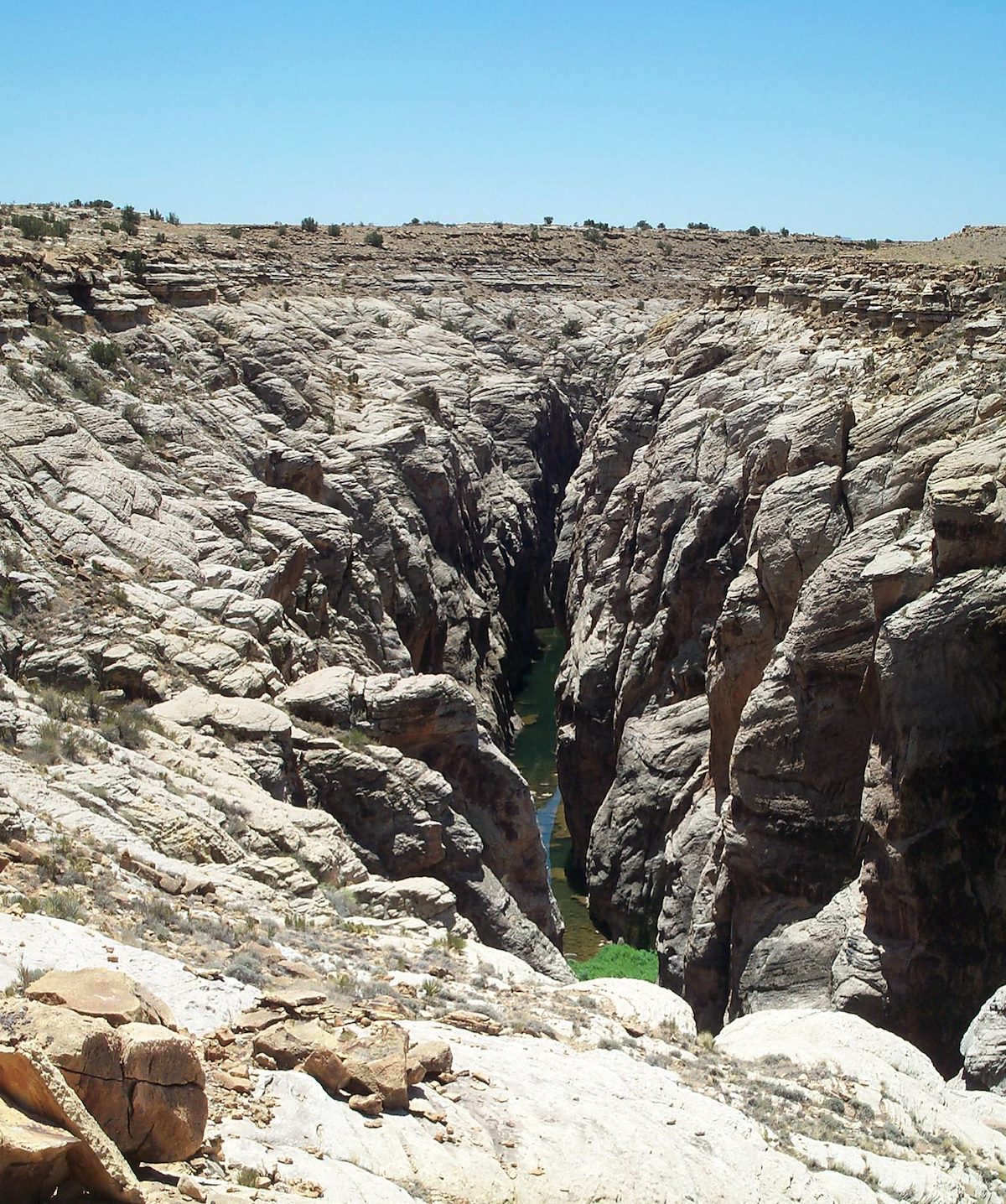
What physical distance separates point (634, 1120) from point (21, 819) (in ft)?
23.9

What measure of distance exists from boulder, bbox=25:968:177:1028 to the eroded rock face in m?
13.4

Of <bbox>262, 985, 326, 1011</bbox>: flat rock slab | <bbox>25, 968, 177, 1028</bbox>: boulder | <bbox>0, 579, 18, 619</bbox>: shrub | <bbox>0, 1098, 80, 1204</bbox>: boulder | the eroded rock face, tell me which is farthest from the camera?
<bbox>0, 579, 18, 619</bbox>: shrub

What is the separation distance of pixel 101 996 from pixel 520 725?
38550 millimetres

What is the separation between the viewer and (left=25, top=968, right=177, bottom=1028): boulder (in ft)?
25.7

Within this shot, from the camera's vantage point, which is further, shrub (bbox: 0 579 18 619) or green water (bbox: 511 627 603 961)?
green water (bbox: 511 627 603 961)

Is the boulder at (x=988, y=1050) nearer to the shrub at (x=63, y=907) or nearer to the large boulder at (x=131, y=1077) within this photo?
the shrub at (x=63, y=907)

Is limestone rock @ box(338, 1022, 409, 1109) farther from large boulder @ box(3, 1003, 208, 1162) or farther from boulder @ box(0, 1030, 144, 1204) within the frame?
boulder @ box(0, 1030, 144, 1204)

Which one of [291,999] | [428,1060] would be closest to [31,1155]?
[428,1060]

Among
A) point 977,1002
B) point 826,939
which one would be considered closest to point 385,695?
point 826,939

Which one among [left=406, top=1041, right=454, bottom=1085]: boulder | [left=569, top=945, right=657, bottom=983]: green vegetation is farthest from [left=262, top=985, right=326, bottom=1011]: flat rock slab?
[left=569, top=945, right=657, bottom=983]: green vegetation

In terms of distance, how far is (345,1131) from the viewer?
28.0ft

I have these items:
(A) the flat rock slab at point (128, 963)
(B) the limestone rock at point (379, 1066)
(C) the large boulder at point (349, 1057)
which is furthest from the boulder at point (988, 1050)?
(A) the flat rock slab at point (128, 963)

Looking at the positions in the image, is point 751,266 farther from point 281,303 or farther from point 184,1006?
point 184,1006

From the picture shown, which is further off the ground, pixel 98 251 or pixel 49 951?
pixel 98 251
